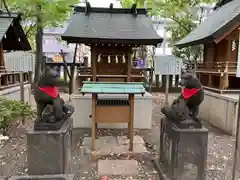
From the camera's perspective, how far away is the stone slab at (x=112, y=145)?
207 inches

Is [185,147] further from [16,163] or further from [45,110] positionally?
[16,163]

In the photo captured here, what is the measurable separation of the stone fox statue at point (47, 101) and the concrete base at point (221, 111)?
4939mm

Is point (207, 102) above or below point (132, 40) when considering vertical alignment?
below

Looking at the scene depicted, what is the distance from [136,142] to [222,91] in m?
3.61

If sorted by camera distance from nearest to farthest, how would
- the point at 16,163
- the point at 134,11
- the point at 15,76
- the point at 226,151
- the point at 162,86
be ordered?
the point at 16,163
the point at 226,151
the point at 134,11
the point at 15,76
the point at 162,86

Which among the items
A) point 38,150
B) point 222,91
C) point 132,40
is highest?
point 132,40

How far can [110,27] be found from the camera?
760 cm

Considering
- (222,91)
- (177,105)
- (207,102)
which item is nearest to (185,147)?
(177,105)

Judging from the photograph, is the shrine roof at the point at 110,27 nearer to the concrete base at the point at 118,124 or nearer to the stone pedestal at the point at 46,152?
the concrete base at the point at 118,124

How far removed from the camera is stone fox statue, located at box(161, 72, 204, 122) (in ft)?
12.1

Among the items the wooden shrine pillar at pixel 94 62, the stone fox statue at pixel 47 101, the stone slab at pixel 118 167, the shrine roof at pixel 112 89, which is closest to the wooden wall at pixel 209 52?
the wooden shrine pillar at pixel 94 62

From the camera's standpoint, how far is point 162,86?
15.6 meters

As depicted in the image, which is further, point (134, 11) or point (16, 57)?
point (134, 11)

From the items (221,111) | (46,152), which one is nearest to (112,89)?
(46,152)
